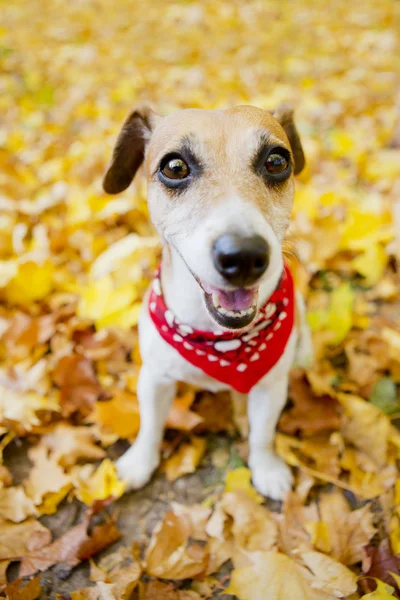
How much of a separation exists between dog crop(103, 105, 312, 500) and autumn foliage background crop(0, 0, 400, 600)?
24cm

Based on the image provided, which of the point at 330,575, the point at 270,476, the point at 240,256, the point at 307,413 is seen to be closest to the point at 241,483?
the point at 270,476

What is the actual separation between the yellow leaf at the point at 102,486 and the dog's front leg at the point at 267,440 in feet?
2.43

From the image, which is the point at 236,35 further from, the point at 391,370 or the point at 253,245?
the point at 253,245

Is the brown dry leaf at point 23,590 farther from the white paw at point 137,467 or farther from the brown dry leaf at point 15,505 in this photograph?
the white paw at point 137,467

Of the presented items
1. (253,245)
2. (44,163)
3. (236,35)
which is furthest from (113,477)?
(236,35)

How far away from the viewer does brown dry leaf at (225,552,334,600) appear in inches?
73.3

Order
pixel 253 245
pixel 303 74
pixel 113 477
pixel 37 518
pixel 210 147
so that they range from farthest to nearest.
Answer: pixel 303 74
pixel 113 477
pixel 37 518
pixel 210 147
pixel 253 245

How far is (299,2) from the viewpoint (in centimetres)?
907

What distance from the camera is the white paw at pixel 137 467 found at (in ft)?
8.22

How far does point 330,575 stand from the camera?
193cm

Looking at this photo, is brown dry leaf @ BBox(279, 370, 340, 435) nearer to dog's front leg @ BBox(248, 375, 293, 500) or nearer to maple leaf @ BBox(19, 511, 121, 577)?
dog's front leg @ BBox(248, 375, 293, 500)

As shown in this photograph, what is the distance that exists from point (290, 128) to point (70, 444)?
6.82 feet

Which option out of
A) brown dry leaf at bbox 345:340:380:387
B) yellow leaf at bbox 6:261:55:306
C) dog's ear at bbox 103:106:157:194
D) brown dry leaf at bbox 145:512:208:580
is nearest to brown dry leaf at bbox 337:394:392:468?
brown dry leaf at bbox 345:340:380:387

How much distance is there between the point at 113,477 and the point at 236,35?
7.74 m
